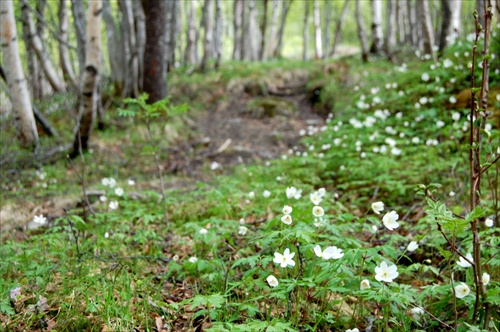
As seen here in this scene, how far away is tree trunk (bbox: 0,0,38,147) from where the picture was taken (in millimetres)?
5492

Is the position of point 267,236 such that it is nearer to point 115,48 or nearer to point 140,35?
point 140,35

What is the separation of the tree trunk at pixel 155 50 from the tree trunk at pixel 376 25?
7700 millimetres

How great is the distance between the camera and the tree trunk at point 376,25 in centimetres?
1265

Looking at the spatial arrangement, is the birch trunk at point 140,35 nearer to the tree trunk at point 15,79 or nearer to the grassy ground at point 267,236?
the grassy ground at point 267,236

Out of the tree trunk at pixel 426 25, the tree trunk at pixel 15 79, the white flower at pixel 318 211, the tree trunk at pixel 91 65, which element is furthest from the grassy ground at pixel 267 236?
the tree trunk at pixel 426 25

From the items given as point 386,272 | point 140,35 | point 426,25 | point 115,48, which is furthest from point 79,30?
point 426,25

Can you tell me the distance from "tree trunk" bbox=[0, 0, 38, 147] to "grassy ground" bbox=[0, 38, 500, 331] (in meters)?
0.40

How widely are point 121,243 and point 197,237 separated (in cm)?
84

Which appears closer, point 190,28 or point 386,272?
point 386,272

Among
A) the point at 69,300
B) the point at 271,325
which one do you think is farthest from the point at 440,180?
the point at 69,300

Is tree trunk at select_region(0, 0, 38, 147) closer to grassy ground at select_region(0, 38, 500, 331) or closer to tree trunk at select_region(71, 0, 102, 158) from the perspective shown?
grassy ground at select_region(0, 38, 500, 331)

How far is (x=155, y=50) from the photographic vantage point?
847 centimetres

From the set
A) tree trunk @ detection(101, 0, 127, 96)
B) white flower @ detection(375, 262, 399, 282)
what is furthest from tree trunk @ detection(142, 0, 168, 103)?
white flower @ detection(375, 262, 399, 282)

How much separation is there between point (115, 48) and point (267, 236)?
27.2ft
